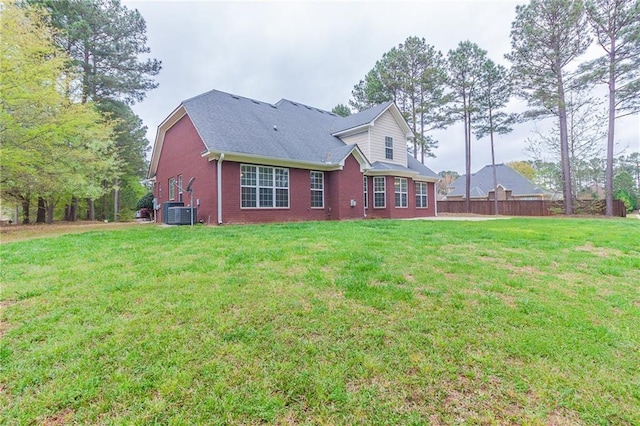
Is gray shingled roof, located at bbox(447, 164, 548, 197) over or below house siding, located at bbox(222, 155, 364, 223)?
over

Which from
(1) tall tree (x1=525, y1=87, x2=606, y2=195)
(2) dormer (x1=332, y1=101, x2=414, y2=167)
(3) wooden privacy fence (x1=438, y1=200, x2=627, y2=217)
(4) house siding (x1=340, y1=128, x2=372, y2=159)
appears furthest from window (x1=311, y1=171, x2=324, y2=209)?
(1) tall tree (x1=525, y1=87, x2=606, y2=195)

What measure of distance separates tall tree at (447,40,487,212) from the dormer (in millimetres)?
8553

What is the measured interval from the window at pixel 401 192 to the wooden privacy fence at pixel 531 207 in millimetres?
12016

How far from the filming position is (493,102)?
23.3 meters

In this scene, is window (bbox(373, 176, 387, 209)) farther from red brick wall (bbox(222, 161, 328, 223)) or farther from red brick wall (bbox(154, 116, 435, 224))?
red brick wall (bbox(222, 161, 328, 223))

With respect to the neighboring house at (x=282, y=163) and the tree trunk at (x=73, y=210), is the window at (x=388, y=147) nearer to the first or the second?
the neighboring house at (x=282, y=163)

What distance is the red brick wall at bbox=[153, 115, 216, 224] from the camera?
38.0ft

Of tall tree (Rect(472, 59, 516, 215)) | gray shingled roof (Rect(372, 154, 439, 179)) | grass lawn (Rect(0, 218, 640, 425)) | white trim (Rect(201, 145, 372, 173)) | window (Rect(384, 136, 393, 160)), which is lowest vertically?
grass lawn (Rect(0, 218, 640, 425))

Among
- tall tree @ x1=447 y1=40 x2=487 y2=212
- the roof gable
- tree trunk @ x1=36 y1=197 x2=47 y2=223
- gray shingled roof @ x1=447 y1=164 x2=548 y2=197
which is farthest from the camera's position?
gray shingled roof @ x1=447 y1=164 x2=548 y2=197

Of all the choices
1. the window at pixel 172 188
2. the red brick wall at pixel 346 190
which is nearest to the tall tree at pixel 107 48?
the window at pixel 172 188

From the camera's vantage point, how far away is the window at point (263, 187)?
11898 mm

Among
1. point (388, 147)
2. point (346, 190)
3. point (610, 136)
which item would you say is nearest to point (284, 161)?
point (346, 190)

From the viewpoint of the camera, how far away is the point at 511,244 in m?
6.58

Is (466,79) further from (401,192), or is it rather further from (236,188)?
(236,188)
